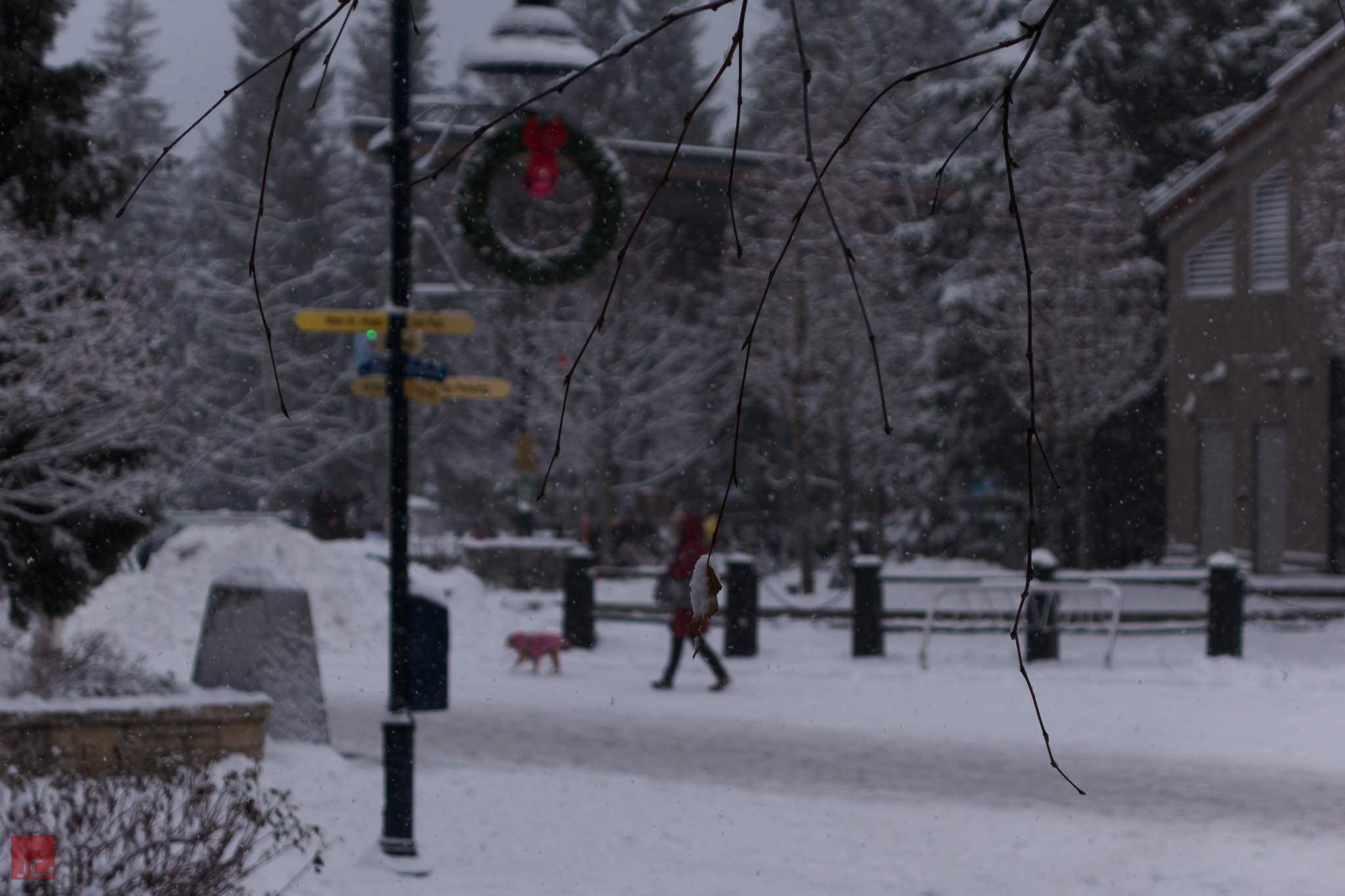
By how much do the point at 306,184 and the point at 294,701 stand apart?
40.9 meters

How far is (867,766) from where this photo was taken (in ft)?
33.9

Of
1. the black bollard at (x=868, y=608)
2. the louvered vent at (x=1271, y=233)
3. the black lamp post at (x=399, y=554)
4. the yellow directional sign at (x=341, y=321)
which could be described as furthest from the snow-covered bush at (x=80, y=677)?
the louvered vent at (x=1271, y=233)

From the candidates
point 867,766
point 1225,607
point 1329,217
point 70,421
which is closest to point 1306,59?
point 1329,217

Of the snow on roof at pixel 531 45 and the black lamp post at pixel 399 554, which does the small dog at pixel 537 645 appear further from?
the black lamp post at pixel 399 554

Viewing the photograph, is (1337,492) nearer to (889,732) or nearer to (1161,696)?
(1161,696)

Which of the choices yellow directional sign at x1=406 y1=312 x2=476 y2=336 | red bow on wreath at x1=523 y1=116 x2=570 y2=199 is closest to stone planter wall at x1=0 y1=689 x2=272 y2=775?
yellow directional sign at x1=406 y1=312 x2=476 y2=336

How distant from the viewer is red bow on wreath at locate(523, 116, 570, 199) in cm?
1005

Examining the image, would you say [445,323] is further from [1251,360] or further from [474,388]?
[1251,360]

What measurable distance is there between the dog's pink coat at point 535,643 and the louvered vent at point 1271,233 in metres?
14.7

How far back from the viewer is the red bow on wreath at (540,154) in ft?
33.0

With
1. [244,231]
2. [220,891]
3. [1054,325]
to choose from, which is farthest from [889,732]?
[244,231]

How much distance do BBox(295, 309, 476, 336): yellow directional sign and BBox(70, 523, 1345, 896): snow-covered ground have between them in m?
2.63

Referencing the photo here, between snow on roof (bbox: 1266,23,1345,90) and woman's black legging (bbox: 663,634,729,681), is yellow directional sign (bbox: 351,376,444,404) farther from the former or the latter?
snow on roof (bbox: 1266,23,1345,90)

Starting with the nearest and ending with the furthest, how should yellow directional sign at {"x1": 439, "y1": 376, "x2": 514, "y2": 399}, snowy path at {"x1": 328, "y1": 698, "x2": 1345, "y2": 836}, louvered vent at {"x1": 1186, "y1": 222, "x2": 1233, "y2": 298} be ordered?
yellow directional sign at {"x1": 439, "y1": 376, "x2": 514, "y2": 399}, snowy path at {"x1": 328, "y1": 698, "x2": 1345, "y2": 836}, louvered vent at {"x1": 1186, "y1": 222, "x2": 1233, "y2": 298}
